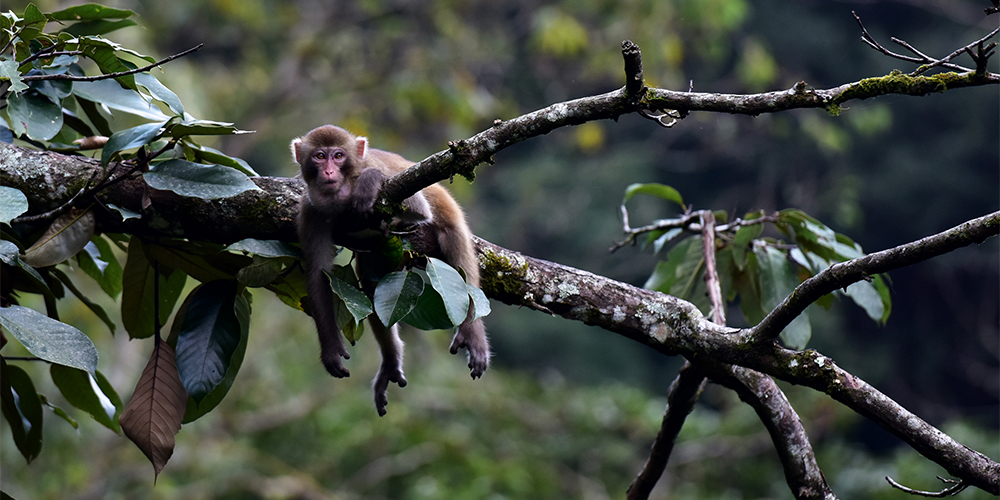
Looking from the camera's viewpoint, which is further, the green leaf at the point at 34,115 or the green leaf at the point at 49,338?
the green leaf at the point at 34,115

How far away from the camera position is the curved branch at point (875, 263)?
1.83 m

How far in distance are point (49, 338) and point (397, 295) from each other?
0.86 metres

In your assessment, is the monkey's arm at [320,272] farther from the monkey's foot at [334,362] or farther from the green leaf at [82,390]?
the green leaf at [82,390]

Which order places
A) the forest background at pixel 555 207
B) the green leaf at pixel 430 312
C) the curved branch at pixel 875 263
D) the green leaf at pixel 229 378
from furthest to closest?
the forest background at pixel 555 207
the green leaf at pixel 229 378
the green leaf at pixel 430 312
the curved branch at pixel 875 263

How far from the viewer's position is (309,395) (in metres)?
9.61

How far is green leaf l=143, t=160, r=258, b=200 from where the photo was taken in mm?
2299

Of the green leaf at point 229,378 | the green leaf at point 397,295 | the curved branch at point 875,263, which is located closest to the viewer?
the curved branch at point 875,263

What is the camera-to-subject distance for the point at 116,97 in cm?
275

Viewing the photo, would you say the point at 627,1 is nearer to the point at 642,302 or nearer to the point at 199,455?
the point at 199,455

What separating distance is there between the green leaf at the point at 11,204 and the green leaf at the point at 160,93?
0.49m

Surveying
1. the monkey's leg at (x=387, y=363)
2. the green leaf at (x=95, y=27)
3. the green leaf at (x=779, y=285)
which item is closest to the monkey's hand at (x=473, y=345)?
the monkey's leg at (x=387, y=363)

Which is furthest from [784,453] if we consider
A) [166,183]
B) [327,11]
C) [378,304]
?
[327,11]

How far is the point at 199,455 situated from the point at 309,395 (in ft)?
6.20

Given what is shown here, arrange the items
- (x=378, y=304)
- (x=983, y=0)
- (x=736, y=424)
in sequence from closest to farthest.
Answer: (x=378, y=304) < (x=736, y=424) < (x=983, y=0)
